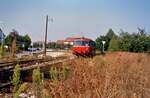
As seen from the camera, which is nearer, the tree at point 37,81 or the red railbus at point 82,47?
the tree at point 37,81

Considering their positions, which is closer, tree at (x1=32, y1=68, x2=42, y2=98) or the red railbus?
tree at (x1=32, y1=68, x2=42, y2=98)

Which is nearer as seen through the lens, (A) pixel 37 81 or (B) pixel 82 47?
(A) pixel 37 81

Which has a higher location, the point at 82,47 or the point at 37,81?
the point at 82,47

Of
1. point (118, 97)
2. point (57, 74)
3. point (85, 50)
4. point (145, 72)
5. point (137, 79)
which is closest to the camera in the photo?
point (118, 97)

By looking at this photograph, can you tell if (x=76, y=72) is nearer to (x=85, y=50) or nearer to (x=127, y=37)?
(x=85, y=50)

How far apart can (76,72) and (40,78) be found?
136 centimetres

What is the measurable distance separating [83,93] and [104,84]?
42 cm

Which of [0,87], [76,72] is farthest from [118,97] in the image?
[0,87]

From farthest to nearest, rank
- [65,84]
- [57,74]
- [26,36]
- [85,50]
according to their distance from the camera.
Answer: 1. [26,36]
2. [85,50]
3. [57,74]
4. [65,84]

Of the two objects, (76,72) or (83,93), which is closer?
(83,93)

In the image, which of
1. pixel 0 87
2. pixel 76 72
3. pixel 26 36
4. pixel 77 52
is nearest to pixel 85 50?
pixel 77 52

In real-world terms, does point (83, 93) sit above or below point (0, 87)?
above

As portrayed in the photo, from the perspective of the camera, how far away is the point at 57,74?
6.27 metres

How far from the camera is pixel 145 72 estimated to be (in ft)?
30.0
